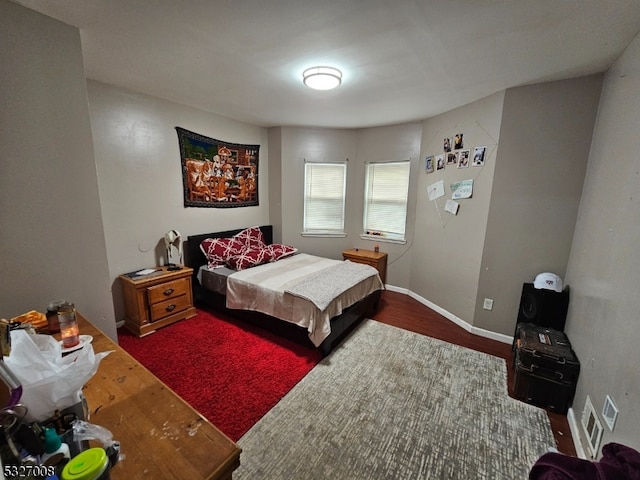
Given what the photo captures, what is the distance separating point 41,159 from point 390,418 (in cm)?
266

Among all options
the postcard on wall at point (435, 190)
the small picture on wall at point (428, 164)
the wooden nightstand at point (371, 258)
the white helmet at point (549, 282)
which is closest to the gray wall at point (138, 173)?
the wooden nightstand at point (371, 258)

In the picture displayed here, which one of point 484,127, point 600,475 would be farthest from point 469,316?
point 600,475

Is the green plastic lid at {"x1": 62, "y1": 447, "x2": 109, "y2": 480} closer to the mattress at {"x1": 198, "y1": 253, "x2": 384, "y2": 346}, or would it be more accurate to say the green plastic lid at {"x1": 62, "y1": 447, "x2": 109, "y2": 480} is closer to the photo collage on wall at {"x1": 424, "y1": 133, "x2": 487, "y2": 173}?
the mattress at {"x1": 198, "y1": 253, "x2": 384, "y2": 346}

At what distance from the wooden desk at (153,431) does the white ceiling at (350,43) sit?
185 centimetres

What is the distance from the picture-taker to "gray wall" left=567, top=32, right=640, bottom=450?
4.25ft

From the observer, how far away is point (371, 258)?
388 cm

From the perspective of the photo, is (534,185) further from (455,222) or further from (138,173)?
(138,173)

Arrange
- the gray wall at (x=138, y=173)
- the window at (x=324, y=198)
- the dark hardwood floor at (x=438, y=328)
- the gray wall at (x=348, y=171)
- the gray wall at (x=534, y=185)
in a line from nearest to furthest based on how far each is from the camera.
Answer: the dark hardwood floor at (x=438, y=328) < the gray wall at (x=534, y=185) < the gray wall at (x=138, y=173) < the gray wall at (x=348, y=171) < the window at (x=324, y=198)

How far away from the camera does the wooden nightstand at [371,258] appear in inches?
153

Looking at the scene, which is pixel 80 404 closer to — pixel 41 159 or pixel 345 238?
pixel 41 159

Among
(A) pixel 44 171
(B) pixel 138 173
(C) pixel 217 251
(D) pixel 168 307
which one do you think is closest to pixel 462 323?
(C) pixel 217 251

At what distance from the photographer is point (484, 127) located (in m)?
2.76

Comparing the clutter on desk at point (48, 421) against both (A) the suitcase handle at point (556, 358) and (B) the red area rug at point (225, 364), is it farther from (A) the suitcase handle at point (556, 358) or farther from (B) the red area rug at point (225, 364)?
(A) the suitcase handle at point (556, 358)

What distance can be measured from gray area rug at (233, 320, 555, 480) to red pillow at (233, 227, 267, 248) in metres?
2.08
